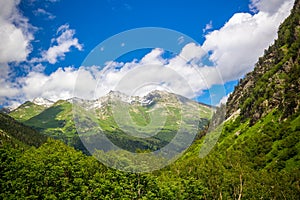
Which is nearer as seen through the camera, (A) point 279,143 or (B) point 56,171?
(B) point 56,171

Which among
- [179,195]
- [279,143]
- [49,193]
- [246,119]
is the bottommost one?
[49,193]

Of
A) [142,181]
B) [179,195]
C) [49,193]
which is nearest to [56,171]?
[49,193]

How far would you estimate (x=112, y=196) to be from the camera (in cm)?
6506

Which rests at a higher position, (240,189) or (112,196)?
(240,189)

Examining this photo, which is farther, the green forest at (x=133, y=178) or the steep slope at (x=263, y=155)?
the steep slope at (x=263, y=155)

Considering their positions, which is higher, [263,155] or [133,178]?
[263,155]

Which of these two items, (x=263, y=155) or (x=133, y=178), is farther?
(x=263, y=155)

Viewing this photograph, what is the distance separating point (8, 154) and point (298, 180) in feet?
235

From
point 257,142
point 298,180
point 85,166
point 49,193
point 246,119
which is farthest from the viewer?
point 246,119

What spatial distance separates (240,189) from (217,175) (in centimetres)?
773

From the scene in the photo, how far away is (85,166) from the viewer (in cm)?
7050

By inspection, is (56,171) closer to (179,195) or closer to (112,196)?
(112,196)

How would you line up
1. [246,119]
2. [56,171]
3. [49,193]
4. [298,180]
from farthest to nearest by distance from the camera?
[246,119]
[298,180]
[56,171]
[49,193]

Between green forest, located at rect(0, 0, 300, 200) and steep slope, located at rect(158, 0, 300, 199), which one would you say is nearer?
green forest, located at rect(0, 0, 300, 200)
